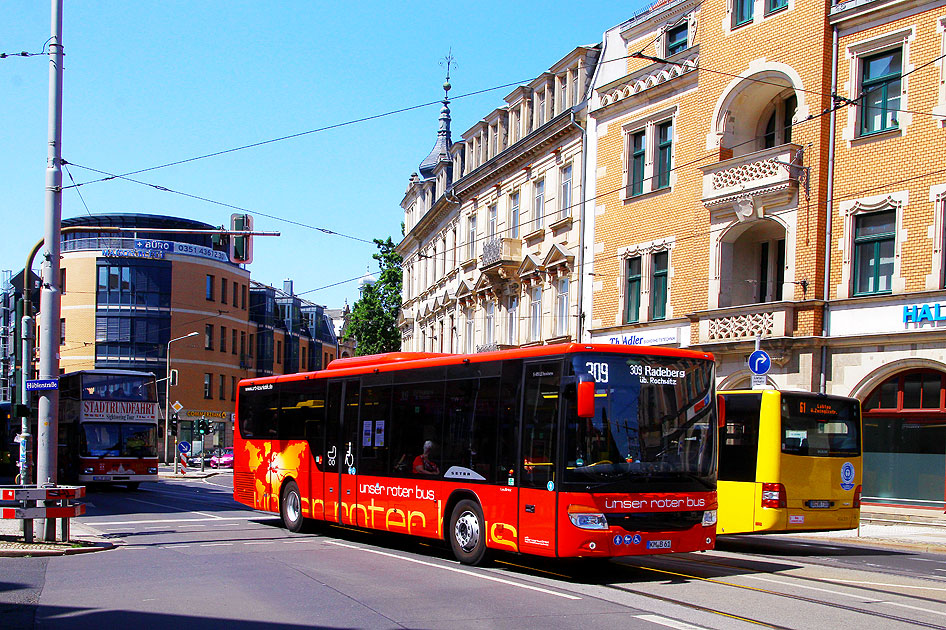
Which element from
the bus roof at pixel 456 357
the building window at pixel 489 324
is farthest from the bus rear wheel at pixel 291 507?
the building window at pixel 489 324

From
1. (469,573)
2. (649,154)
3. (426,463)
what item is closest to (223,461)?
(649,154)

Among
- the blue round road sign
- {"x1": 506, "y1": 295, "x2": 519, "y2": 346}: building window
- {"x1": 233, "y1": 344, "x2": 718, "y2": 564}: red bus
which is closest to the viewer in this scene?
{"x1": 233, "y1": 344, "x2": 718, "y2": 564}: red bus

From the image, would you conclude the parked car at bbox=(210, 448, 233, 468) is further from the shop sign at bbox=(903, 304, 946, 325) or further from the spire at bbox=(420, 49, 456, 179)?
the shop sign at bbox=(903, 304, 946, 325)

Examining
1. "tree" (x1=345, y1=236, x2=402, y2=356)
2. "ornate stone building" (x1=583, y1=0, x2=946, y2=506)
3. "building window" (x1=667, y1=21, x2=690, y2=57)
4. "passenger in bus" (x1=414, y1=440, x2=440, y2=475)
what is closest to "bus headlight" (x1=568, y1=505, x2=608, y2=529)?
"passenger in bus" (x1=414, y1=440, x2=440, y2=475)

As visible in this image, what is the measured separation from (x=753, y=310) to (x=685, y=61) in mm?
8152

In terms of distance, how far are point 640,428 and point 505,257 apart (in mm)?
25377

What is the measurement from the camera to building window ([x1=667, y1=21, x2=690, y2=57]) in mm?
30500

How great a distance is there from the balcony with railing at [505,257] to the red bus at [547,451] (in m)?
20.9

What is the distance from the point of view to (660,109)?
30766 mm

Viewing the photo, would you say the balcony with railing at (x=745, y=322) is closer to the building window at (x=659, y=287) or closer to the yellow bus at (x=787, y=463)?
the building window at (x=659, y=287)

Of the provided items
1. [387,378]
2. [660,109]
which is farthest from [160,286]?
[387,378]

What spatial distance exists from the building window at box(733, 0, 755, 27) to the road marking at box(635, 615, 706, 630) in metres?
21.8

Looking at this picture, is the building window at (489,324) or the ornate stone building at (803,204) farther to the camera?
the building window at (489,324)

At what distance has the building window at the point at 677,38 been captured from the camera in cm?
3050
